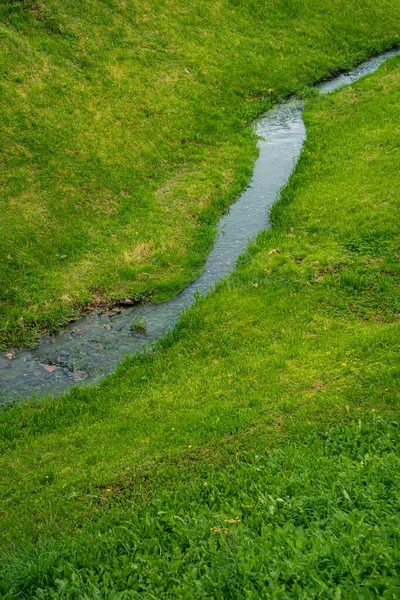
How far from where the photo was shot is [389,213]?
18.6 meters

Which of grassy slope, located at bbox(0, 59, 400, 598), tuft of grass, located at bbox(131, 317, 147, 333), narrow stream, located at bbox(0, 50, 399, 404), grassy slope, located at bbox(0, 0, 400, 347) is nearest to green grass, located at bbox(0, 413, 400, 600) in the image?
grassy slope, located at bbox(0, 59, 400, 598)

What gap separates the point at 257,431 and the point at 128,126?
688 inches

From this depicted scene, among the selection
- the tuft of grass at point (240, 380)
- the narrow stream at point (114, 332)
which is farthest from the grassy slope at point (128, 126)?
the tuft of grass at point (240, 380)

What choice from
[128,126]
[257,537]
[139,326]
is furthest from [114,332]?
[128,126]

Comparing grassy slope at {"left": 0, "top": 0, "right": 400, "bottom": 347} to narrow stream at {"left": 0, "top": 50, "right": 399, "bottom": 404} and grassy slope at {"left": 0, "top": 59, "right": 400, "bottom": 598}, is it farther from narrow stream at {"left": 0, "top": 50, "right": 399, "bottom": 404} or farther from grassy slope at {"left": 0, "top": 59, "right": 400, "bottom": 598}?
grassy slope at {"left": 0, "top": 59, "right": 400, "bottom": 598}

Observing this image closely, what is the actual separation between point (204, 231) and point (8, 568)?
14441mm

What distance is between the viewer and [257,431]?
11328mm

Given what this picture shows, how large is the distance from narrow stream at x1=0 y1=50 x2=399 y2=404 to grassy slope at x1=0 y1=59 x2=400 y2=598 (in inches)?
32.9

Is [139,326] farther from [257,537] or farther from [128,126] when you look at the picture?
[128,126]

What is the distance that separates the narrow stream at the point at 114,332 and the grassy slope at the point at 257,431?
0.84m

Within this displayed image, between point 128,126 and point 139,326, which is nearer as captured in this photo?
point 139,326

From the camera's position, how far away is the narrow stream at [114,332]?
49.0ft

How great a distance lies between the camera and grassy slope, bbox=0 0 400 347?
61.3ft

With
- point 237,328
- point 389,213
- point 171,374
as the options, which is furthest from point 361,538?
point 389,213
